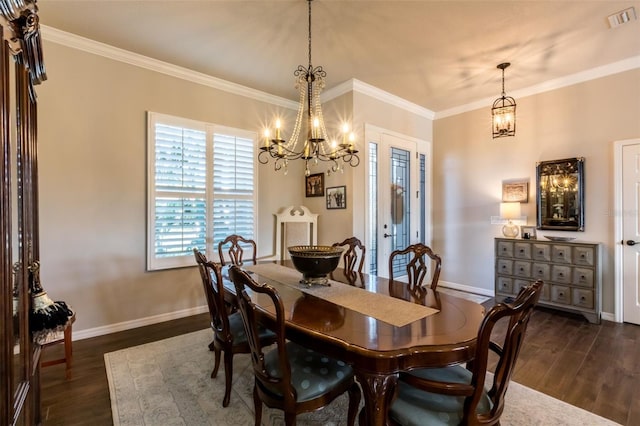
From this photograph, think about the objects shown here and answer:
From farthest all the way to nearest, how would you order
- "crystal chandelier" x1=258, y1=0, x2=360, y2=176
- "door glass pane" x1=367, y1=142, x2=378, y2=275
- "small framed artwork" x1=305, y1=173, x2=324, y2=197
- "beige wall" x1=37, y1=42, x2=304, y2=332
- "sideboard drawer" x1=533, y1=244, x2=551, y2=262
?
"small framed artwork" x1=305, y1=173, x2=324, y2=197 → "door glass pane" x1=367, y1=142, x2=378, y2=275 → "sideboard drawer" x1=533, y1=244, x2=551, y2=262 → "beige wall" x1=37, y1=42, x2=304, y2=332 → "crystal chandelier" x1=258, y1=0, x2=360, y2=176

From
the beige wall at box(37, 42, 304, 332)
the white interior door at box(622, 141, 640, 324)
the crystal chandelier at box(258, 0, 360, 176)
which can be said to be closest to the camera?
the crystal chandelier at box(258, 0, 360, 176)

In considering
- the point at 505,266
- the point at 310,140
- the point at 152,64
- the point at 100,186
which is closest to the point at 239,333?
the point at 310,140

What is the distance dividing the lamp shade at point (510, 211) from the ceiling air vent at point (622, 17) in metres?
2.15

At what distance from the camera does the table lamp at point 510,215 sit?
4113 mm

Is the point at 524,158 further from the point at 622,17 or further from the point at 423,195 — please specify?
the point at 622,17

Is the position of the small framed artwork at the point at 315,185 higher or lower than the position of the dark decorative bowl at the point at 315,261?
higher

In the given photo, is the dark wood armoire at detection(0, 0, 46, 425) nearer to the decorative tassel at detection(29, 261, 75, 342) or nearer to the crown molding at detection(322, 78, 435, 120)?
the decorative tassel at detection(29, 261, 75, 342)

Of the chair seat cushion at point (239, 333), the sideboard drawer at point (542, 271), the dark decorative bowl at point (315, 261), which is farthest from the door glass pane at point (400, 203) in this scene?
the chair seat cushion at point (239, 333)

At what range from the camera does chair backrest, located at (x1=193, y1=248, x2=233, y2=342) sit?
1.93m

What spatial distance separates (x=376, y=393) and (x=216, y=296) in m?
1.25

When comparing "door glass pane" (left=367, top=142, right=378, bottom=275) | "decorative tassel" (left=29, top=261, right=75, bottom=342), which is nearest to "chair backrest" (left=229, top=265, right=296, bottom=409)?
"decorative tassel" (left=29, top=261, right=75, bottom=342)

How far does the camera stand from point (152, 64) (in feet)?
11.3

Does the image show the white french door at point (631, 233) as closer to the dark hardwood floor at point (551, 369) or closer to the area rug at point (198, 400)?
→ the dark hardwood floor at point (551, 369)

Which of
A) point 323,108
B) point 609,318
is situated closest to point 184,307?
point 323,108
